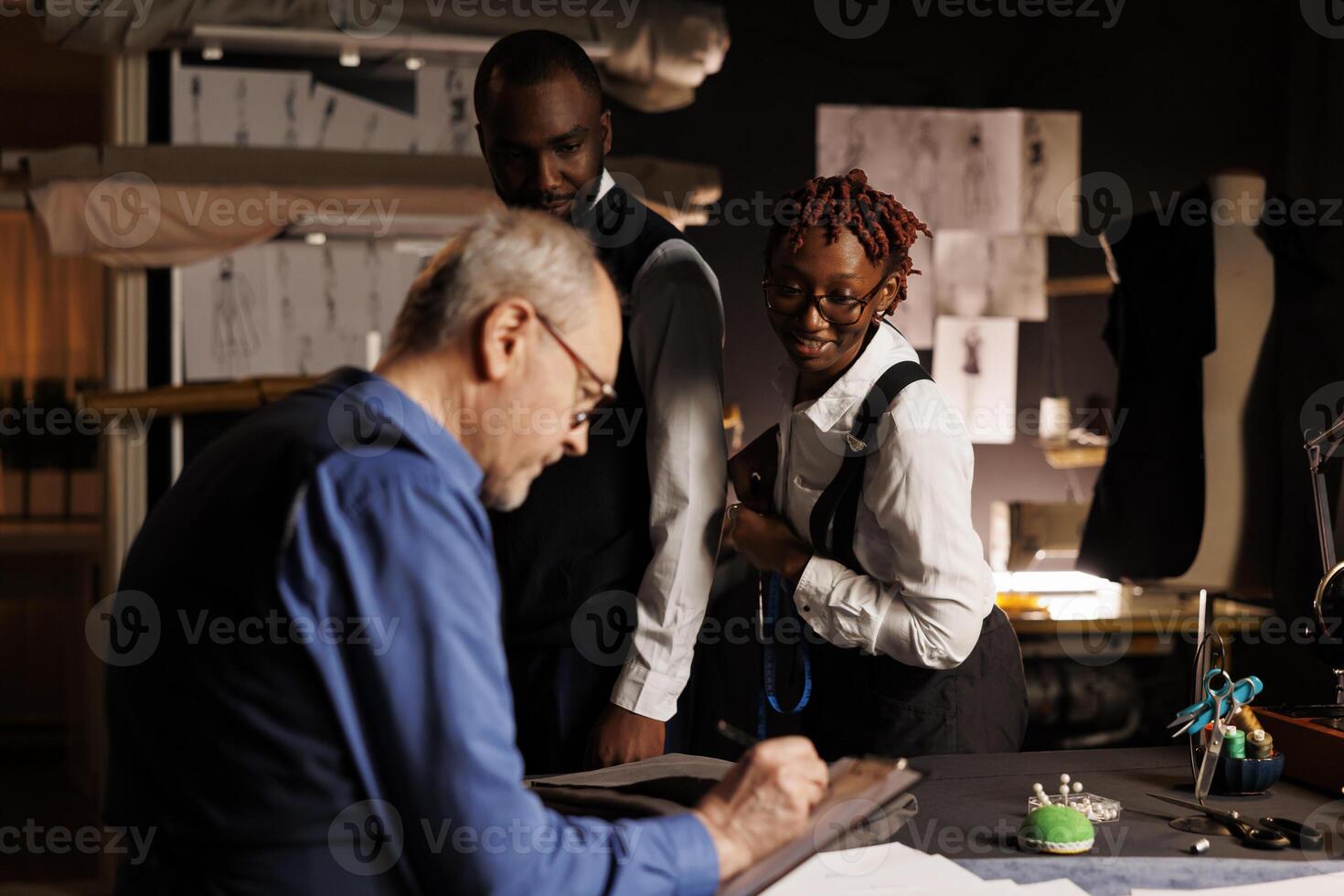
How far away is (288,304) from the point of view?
4.48m

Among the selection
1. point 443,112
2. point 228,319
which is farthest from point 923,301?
point 228,319

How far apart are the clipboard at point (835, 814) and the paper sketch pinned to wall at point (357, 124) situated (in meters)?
3.75

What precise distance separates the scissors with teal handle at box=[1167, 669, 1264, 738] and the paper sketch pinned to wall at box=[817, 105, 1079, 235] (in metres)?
3.21

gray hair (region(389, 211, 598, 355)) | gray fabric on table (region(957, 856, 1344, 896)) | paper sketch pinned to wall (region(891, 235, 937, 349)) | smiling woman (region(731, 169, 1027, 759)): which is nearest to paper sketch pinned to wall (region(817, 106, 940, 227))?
paper sketch pinned to wall (region(891, 235, 937, 349))

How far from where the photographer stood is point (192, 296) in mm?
4438

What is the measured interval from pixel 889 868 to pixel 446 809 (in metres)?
0.62

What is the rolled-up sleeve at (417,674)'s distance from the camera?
1067 mm

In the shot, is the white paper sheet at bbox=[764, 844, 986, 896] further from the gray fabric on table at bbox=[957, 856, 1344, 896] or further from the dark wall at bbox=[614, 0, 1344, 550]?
the dark wall at bbox=[614, 0, 1344, 550]

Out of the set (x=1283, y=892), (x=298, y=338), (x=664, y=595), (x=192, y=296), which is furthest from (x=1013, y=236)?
(x=1283, y=892)

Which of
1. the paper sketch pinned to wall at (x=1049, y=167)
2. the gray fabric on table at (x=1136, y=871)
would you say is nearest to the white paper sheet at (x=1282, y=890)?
the gray fabric on table at (x=1136, y=871)

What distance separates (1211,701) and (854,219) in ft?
2.86

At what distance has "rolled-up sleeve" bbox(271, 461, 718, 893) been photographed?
107 centimetres

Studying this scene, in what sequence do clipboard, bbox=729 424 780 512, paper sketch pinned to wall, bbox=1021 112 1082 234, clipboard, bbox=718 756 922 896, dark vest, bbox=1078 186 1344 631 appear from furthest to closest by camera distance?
paper sketch pinned to wall, bbox=1021 112 1082 234, dark vest, bbox=1078 186 1344 631, clipboard, bbox=729 424 780 512, clipboard, bbox=718 756 922 896

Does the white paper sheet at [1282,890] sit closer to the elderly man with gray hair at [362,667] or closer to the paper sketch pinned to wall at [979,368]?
the elderly man with gray hair at [362,667]
